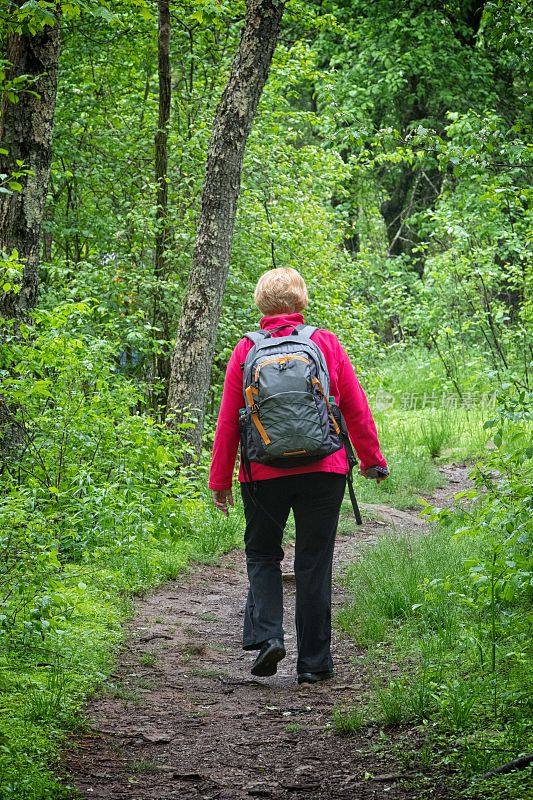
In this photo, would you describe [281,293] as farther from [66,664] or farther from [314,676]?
[66,664]

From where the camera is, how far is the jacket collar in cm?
484

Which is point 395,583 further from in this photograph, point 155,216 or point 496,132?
point 155,216

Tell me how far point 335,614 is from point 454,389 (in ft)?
34.8

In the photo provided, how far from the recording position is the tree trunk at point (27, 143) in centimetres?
737

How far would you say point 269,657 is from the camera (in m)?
4.82

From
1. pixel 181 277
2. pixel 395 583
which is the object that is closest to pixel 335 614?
pixel 395 583

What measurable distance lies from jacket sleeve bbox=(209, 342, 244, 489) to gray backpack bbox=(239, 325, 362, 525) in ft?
0.36

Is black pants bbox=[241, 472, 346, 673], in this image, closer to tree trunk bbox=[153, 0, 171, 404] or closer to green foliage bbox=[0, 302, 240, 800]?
green foliage bbox=[0, 302, 240, 800]

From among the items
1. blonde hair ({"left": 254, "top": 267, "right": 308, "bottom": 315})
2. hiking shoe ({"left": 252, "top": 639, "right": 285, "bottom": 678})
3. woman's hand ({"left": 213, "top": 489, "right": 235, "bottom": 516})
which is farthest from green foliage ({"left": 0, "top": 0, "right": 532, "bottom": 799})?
blonde hair ({"left": 254, "top": 267, "right": 308, "bottom": 315})

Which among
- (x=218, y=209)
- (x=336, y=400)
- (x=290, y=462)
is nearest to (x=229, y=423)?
(x=290, y=462)

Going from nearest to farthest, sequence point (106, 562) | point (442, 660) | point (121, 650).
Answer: point (442, 660)
point (121, 650)
point (106, 562)

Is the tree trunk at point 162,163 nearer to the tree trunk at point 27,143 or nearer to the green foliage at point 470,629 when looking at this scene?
the tree trunk at point 27,143

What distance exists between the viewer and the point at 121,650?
521 cm

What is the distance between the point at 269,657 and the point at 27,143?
15.1ft
